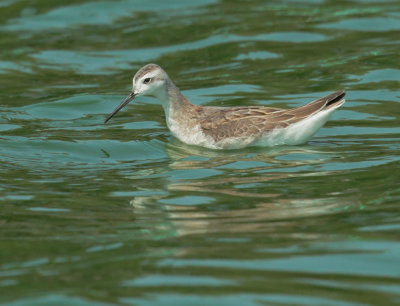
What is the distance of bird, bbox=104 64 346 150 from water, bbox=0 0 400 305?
235 mm

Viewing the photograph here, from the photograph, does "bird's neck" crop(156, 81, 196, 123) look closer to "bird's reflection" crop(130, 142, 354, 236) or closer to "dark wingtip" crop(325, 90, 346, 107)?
"bird's reflection" crop(130, 142, 354, 236)

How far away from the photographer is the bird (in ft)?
37.3

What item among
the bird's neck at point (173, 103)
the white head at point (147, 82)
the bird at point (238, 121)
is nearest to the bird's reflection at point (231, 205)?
the bird at point (238, 121)

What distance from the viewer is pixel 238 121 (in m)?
11.6

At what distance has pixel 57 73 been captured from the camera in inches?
639

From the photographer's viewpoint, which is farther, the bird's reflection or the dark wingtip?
the dark wingtip

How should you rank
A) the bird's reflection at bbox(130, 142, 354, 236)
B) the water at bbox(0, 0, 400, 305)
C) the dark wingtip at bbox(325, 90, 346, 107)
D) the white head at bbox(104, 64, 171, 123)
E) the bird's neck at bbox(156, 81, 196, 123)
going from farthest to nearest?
the bird's neck at bbox(156, 81, 196, 123) → the white head at bbox(104, 64, 171, 123) → the dark wingtip at bbox(325, 90, 346, 107) → the bird's reflection at bbox(130, 142, 354, 236) → the water at bbox(0, 0, 400, 305)

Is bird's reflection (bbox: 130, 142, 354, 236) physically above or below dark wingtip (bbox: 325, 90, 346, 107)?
below

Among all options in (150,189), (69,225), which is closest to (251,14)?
(150,189)

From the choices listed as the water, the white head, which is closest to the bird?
the white head

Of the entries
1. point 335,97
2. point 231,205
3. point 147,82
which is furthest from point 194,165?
point 231,205

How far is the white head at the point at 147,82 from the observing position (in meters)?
12.0

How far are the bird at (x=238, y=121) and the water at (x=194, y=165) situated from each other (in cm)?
24

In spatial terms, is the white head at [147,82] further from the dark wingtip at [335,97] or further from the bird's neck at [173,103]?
the dark wingtip at [335,97]
